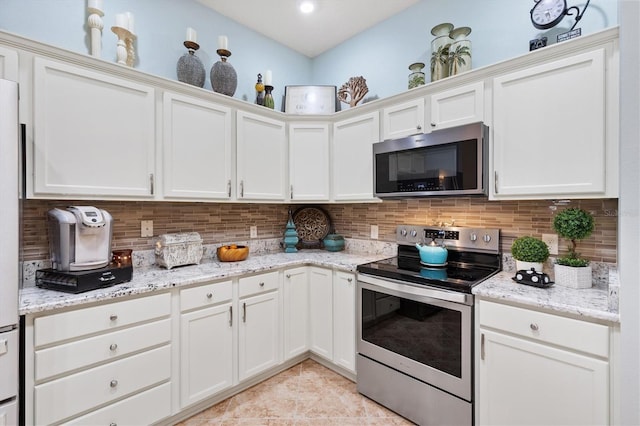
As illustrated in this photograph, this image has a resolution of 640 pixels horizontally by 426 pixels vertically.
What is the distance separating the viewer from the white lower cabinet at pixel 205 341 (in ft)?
5.97

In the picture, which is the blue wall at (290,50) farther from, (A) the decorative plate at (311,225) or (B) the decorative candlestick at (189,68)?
(A) the decorative plate at (311,225)

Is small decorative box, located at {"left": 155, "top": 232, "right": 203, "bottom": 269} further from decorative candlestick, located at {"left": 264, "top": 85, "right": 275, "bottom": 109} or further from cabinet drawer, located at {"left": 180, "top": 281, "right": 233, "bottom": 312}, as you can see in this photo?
decorative candlestick, located at {"left": 264, "top": 85, "right": 275, "bottom": 109}

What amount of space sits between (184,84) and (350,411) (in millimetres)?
2453

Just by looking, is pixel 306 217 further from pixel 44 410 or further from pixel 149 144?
pixel 44 410

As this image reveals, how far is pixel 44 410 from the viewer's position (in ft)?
4.47

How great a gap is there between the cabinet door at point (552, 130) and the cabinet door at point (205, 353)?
75.9 inches

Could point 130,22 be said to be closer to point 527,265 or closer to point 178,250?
point 178,250

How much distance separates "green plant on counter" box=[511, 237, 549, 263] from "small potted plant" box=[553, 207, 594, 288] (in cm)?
10

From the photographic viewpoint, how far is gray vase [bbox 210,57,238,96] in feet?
7.61

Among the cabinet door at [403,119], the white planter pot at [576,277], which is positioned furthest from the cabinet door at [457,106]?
the white planter pot at [576,277]

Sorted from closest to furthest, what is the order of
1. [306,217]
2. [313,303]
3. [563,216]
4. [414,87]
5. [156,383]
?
[563,216]
[156,383]
[414,87]
[313,303]
[306,217]

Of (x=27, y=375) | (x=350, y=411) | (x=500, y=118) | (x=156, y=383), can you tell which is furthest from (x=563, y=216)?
(x=27, y=375)

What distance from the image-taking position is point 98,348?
4.91 ft

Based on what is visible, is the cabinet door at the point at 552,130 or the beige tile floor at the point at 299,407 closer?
the cabinet door at the point at 552,130
